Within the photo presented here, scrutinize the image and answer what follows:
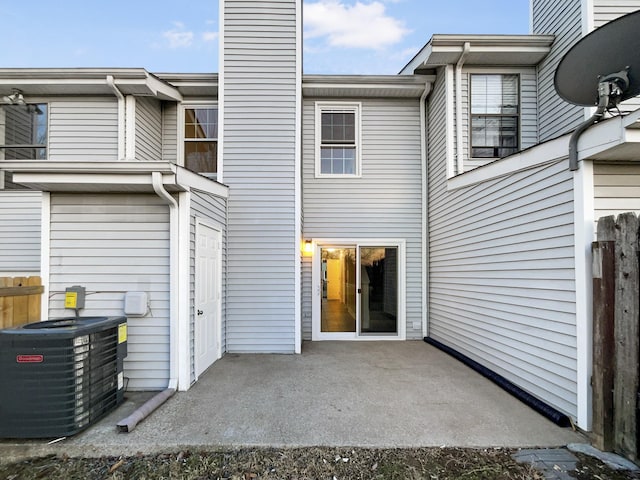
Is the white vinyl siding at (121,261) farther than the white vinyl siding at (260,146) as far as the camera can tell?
No

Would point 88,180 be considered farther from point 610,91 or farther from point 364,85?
point 610,91

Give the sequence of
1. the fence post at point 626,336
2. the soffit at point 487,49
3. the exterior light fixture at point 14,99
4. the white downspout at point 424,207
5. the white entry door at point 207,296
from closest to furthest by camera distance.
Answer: the fence post at point 626,336 → the white entry door at point 207,296 → the soffit at point 487,49 → the exterior light fixture at point 14,99 → the white downspout at point 424,207

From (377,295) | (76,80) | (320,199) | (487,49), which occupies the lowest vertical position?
(377,295)

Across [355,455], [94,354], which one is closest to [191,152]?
[94,354]

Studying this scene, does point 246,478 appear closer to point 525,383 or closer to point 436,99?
point 525,383

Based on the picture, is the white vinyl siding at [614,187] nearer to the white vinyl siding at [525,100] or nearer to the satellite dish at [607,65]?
the satellite dish at [607,65]

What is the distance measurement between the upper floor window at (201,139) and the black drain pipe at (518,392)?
543 centimetres

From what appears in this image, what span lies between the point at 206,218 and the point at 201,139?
2.48 metres

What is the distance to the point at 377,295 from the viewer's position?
5805 millimetres

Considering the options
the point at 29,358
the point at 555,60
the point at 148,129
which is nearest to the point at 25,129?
the point at 148,129

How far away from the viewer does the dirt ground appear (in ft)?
6.93

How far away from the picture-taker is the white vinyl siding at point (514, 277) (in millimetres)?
2859

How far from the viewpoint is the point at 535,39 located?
16.3 feet

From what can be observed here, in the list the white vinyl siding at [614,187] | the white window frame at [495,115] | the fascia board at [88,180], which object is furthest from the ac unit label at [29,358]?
the white window frame at [495,115]
